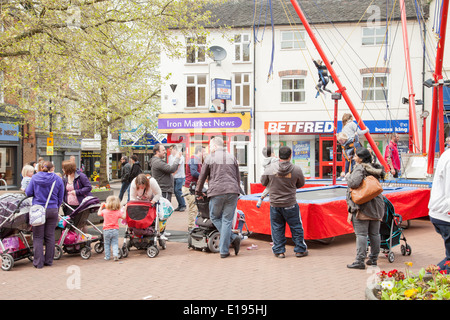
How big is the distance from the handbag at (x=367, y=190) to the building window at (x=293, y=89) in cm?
2058

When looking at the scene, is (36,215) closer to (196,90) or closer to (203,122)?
(203,122)

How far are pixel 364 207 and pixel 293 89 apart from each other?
67.9 ft

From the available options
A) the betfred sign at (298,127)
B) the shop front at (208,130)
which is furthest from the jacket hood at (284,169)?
the betfred sign at (298,127)

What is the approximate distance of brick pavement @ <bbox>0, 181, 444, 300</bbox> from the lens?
5590mm

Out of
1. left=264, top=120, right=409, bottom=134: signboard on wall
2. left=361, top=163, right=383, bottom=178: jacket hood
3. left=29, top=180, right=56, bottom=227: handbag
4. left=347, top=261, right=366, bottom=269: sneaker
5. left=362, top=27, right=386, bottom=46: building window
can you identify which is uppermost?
left=362, top=27, right=386, bottom=46: building window

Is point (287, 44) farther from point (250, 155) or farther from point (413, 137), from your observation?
point (413, 137)

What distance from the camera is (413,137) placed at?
49.4ft

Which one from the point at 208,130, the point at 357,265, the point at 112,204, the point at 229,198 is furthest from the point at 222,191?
the point at 208,130

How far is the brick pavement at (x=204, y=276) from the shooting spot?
220 inches

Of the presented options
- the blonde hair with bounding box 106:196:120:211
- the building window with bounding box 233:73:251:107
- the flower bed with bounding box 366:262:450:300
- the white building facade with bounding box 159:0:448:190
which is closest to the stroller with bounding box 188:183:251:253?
the blonde hair with bounding box 106:196:120:211

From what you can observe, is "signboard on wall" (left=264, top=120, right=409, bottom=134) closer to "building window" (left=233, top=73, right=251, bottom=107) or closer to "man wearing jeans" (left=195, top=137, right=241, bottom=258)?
"building window" (left=233, top=73, right=251, bottom=107)

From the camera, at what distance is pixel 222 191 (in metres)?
7.67

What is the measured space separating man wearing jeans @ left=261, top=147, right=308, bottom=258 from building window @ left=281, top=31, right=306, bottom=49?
66.0ft
